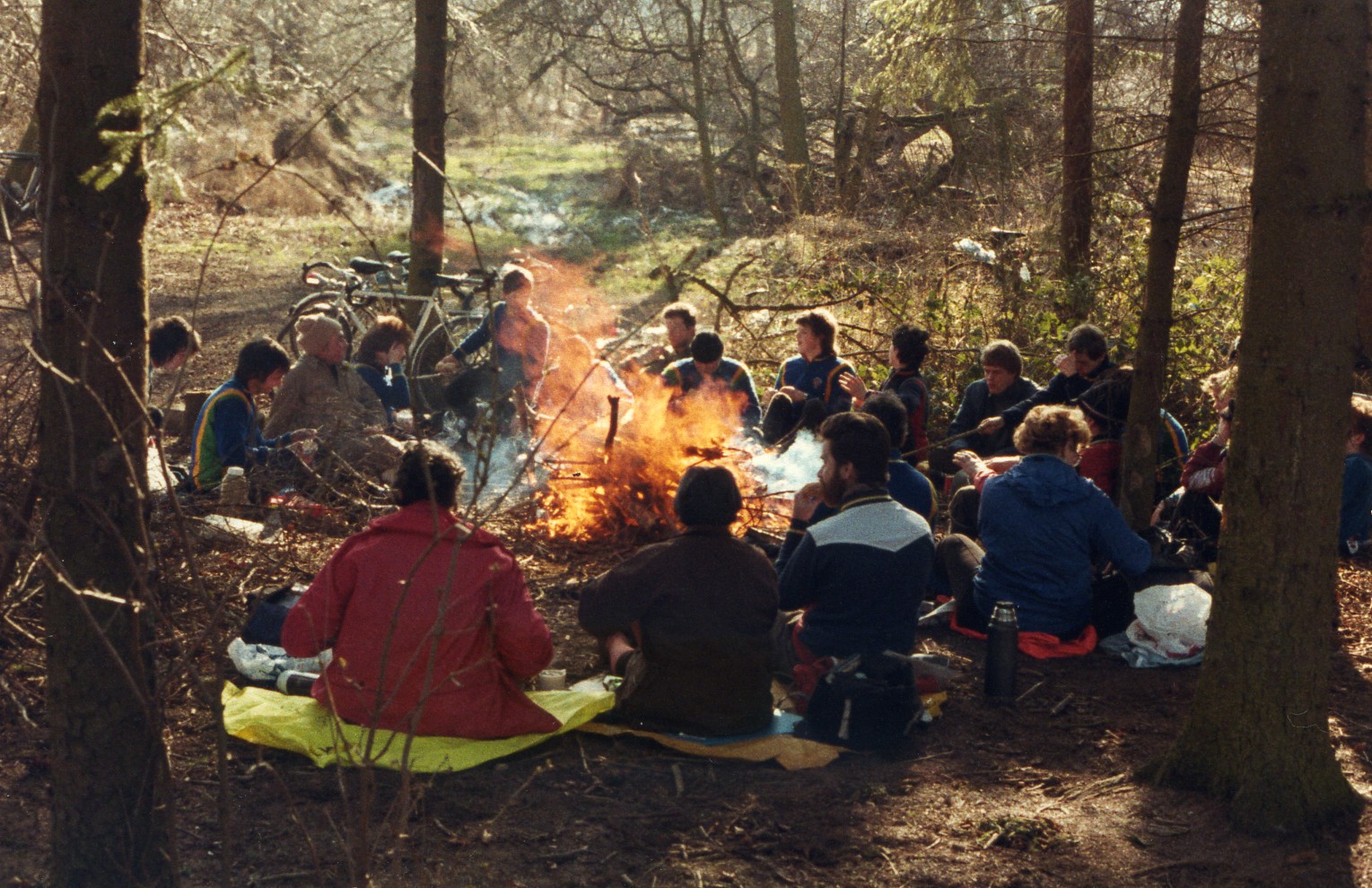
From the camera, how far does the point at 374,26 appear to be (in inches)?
838

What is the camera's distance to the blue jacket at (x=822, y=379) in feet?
28.6

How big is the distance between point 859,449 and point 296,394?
454 centimetres

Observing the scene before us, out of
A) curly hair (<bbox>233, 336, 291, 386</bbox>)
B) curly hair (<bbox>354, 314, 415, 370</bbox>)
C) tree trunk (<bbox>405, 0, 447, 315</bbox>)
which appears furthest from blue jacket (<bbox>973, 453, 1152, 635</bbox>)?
tree trunk (<bbox>405, 0, 447, 315</bbox>)

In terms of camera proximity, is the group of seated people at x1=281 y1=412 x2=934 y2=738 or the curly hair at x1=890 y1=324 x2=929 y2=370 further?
the curly hair at x1=890 y1=324 x2=929 y2=370

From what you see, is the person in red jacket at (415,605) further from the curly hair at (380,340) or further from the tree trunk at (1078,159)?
the tree trunk at (1078,159)

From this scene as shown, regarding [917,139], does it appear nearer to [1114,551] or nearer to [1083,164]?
[1083,164]

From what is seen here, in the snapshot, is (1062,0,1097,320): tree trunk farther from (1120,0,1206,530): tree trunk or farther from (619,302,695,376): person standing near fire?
(619,302,695,376): person standing near fire

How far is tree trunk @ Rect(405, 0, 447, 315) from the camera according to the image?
442 inches

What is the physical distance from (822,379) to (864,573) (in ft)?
12.3

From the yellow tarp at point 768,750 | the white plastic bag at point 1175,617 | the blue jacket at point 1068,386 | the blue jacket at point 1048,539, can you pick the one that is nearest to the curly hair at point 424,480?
the yellow tarp at point 768,750

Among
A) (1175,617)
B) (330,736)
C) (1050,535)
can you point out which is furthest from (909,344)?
(330,736)

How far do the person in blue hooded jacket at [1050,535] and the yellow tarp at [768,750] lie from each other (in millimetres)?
1609

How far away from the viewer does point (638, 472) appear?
7586 millimetres

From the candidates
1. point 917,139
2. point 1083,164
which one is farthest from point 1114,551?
point 917,139
